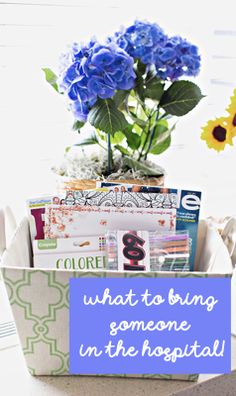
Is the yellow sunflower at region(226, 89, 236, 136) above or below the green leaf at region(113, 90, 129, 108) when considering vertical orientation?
below

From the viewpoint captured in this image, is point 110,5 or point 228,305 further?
point 110,5

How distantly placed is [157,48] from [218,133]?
228mm

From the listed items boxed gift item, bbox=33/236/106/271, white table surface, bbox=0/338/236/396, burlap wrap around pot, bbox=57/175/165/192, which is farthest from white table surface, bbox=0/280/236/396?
burlap wrap around pot, bbox=57/175/165/192

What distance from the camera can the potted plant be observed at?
3.38 ft

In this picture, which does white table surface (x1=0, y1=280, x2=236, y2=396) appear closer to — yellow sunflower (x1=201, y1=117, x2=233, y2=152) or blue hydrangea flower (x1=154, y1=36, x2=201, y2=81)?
yellow sunflower (x1=201, y1=117, x2=233, y2=152)

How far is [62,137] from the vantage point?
5.29 feet

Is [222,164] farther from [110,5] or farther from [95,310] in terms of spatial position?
[95,310]

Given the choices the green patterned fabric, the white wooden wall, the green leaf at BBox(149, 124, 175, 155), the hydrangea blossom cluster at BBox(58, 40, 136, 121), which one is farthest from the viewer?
the white wooden wall

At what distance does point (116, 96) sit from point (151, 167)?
0.62 ft

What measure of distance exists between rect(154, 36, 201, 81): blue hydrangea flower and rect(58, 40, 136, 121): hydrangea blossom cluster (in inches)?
3.9

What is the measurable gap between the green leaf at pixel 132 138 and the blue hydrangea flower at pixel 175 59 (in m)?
0.14

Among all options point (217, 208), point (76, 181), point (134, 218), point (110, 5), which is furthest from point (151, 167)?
point (217, 208)

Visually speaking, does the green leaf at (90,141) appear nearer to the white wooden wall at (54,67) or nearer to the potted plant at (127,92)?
the potted plant at (127,92)

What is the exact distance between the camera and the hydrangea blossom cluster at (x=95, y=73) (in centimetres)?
102
